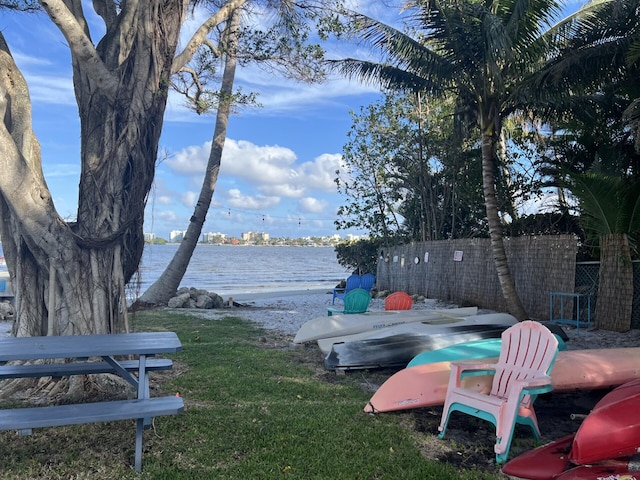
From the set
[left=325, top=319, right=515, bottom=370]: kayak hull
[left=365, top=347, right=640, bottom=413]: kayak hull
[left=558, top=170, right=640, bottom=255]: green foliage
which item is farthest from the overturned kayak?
[left=558, top=170, right=640, bottom=255]: green foliage

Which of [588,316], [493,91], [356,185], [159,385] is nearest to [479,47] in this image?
[493,91]

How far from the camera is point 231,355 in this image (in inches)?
291

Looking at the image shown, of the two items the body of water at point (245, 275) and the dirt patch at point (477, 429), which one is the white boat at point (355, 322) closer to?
the dirt patch at point (477, 429)

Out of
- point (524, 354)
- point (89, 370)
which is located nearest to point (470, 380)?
point (524, 354)

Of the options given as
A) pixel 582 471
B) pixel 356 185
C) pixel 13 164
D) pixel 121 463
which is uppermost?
pixel 356 185

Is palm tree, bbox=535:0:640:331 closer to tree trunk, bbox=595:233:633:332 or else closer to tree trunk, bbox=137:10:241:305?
tree trunk, bbox=595:233:633:332

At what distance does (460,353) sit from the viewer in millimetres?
5418

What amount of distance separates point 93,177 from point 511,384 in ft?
13.6

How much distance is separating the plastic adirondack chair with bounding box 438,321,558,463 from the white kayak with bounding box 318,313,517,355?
2267 millimetres

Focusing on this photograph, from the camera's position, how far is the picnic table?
10.8ft

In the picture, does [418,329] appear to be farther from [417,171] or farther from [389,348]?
[417,171]

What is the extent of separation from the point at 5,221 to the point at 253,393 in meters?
2.88

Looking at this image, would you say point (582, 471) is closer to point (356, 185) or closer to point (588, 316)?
point (588, 316)

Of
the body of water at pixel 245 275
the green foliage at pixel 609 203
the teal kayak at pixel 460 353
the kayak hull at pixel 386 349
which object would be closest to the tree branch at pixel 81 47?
the body of water at pixel 245 275
